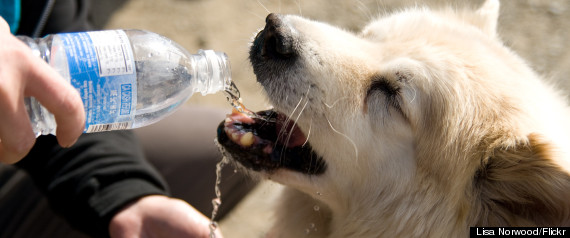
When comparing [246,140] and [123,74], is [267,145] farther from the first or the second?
[123,74]

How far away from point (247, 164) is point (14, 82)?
993 millimetres

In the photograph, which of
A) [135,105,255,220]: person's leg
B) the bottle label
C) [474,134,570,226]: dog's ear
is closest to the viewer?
the bottle label

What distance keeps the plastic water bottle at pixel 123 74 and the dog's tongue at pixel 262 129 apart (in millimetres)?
186

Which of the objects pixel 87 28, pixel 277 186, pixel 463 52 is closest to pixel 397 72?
pixel 463 52

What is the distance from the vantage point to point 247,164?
75.1 inches

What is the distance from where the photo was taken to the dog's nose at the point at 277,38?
1.81m

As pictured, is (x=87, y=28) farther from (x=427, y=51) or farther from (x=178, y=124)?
(x=427, y=51)

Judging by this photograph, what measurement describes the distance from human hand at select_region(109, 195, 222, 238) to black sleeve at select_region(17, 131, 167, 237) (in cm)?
5

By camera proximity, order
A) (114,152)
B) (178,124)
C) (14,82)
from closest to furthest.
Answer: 1. (14,82)
2. (114,152)
3. (178,124)

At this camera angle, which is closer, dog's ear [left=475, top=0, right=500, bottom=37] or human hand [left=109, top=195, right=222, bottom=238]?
human hand [left=109, top=195, right=222, bottom=238]

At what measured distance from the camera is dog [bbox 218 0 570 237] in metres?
1.72

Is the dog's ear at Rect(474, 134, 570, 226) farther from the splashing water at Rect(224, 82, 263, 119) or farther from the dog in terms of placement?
the splashing water at Rect(224, 82, 263, 119)

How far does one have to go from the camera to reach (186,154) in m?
2.72

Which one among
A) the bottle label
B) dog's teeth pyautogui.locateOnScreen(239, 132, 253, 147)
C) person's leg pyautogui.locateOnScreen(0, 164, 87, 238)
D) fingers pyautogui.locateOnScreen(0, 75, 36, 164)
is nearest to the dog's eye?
dog's teeth pyautogui.locateOnScreen(239, 132, 253, 147)
